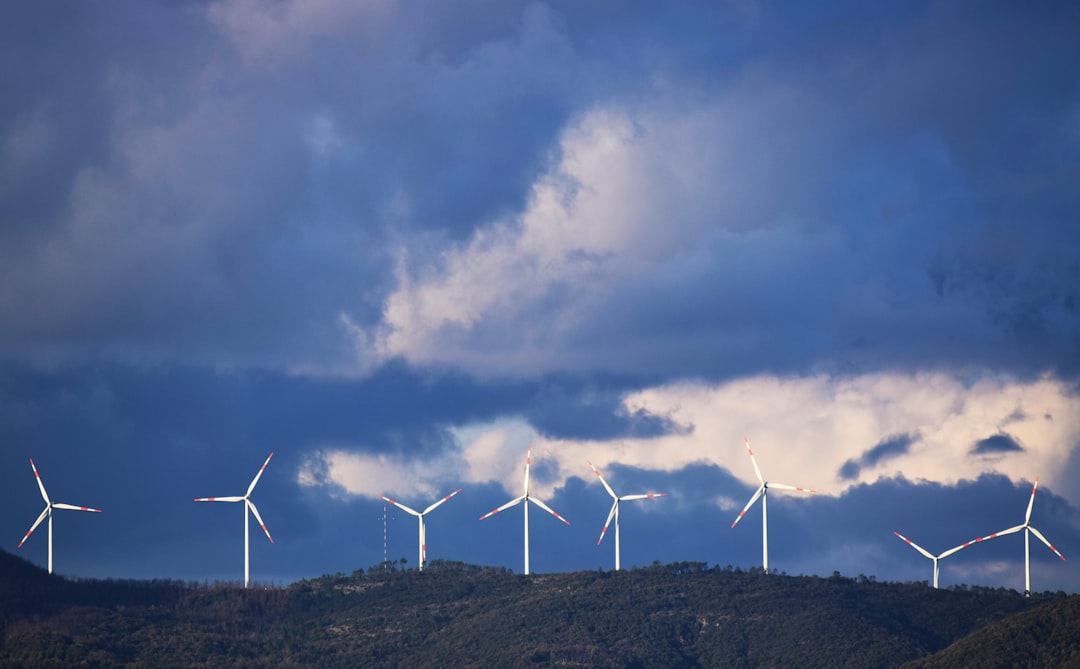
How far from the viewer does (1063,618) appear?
18988cm

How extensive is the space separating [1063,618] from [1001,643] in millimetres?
8764

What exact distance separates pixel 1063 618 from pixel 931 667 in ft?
56.4

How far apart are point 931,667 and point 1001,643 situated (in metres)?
8.85

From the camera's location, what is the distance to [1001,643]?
188000 mm

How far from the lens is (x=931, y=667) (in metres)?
190
